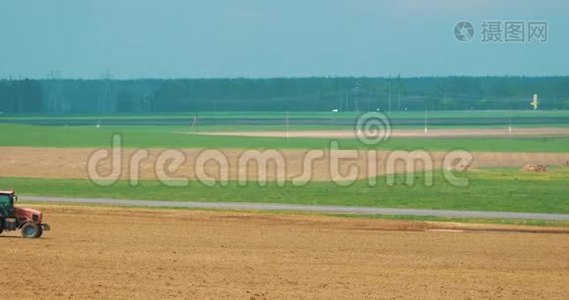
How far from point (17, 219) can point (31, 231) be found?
479mm

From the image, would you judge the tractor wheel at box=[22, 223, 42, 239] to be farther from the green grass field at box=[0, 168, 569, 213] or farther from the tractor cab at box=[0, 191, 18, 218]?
the green grass field at box=[0, 168, 569, 213]

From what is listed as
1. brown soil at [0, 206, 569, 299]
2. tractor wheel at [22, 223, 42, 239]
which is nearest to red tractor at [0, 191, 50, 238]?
tractor wheel at [22, 223, 42, 239]

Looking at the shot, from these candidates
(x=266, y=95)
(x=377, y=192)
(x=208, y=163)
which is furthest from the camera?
(x=266, y=95)

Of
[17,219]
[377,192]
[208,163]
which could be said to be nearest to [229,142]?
[208,163]

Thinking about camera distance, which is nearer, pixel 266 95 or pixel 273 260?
pixel 273 260

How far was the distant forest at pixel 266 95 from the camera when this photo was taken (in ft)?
545

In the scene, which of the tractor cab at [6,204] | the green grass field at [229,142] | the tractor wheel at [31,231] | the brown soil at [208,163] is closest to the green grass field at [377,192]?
the brown soil at [208,163]

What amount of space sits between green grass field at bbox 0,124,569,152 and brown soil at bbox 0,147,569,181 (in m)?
3.67

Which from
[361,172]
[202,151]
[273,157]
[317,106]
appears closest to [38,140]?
[202,151]

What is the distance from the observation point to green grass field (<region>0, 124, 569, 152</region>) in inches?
2913

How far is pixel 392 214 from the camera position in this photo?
Result: 41156mm

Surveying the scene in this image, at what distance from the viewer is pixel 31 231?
31781 mm

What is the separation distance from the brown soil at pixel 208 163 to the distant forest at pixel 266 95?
88451 mm

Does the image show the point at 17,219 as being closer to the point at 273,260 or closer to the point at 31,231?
the point at 31,231
